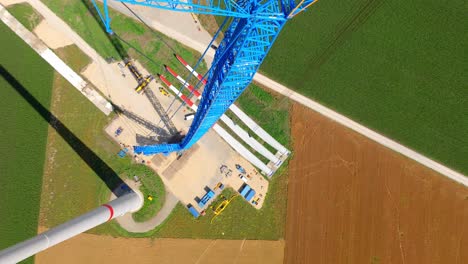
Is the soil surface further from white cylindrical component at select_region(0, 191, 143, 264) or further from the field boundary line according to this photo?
the field boundary line

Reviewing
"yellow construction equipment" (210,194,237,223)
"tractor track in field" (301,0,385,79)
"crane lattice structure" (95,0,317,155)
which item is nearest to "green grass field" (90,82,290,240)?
"yellow construction equipment" (210,194,237,223)

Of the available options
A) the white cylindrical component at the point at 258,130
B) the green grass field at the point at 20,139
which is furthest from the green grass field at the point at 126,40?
the white cylindrical component at the point at 258,130

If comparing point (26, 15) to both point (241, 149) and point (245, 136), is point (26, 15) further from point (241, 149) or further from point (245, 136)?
point (241, 149)

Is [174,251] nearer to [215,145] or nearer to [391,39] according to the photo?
[215,145]

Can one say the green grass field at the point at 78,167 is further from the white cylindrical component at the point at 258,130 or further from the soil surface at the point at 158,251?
the white cylindrical component at the point at 258,130

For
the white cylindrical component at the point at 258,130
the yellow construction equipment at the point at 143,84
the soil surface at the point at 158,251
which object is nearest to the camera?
the soil surface at the point at 158,251

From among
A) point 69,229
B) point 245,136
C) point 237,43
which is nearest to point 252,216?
point 245,136

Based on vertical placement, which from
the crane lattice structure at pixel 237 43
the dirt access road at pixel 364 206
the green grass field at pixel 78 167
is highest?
the green grass field at pixel 78 167

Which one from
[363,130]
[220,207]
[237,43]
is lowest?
[363,130]
